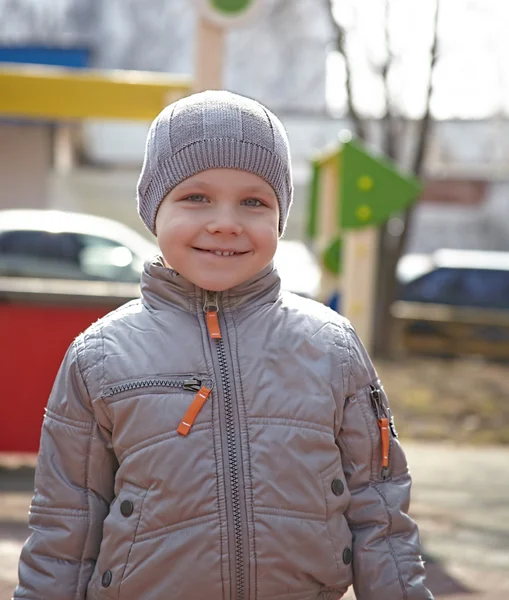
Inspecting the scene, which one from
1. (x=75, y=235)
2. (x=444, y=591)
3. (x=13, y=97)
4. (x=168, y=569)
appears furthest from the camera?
(x=75, y=235)

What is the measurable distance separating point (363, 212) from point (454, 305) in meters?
10.0

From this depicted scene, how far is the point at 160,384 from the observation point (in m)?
2.04

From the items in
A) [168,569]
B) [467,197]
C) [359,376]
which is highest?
[359,376]

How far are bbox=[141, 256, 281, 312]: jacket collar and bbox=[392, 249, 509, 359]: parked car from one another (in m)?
12.0

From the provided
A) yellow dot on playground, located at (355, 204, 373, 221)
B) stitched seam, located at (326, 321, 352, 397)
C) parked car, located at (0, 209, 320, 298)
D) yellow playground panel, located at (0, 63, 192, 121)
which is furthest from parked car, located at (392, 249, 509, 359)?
stitched seam, located at (326, 321, 352, 397)

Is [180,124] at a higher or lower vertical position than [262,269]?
higher

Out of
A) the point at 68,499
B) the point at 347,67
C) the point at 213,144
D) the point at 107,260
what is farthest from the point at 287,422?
the point at 347,67

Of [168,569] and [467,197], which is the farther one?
[467,197]

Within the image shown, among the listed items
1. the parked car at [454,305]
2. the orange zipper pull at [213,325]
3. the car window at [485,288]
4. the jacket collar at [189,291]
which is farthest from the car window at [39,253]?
the orange zipper pull at [213,325]

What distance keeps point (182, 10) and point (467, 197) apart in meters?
17.8

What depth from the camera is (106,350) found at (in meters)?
2.10

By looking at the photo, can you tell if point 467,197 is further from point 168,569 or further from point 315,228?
point 168,569

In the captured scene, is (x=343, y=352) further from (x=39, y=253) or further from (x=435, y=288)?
(x=435, y=288)

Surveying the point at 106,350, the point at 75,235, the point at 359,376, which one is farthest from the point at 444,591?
the point at 75,235
